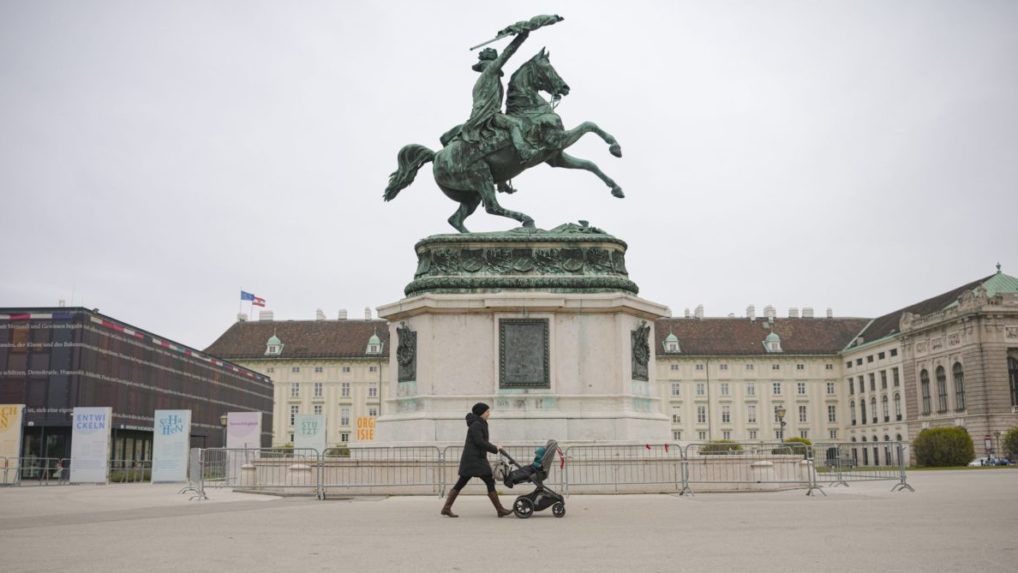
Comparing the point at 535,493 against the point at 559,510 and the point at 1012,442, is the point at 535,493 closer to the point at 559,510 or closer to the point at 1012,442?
the point at 559,510

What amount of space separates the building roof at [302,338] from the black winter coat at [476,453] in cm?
9659

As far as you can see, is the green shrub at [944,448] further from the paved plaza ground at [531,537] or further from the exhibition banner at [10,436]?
the exhibition banner at [10,436]

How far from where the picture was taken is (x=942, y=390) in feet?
292

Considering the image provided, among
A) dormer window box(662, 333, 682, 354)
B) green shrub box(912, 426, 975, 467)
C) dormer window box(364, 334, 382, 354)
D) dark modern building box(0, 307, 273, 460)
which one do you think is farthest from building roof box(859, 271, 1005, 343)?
dark modern building box(0, 307, 273, 460)

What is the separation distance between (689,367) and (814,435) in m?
17.4

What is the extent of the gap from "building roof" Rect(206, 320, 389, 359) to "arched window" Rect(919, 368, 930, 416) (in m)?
56.2

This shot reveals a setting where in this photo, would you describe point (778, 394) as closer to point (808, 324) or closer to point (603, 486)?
point (808, 324)

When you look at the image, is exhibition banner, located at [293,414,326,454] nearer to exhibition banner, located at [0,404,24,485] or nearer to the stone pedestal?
exhibition banner, located at [0,404,24,485]

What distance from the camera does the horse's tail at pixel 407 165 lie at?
873 inches

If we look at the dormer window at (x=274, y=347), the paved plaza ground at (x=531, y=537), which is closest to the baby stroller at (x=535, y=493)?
the paved plaza ground at (x=531, y=537)

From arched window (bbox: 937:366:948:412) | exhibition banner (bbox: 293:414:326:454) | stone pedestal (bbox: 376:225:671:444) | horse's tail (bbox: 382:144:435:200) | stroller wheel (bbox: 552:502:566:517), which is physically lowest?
stroller wheel (bbox: 552:502:566:517)

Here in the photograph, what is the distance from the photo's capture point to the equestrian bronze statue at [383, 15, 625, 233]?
2111 cm

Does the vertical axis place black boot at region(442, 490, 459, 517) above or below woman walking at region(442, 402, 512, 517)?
below

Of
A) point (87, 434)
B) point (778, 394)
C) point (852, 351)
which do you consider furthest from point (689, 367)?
point (87, 434)
